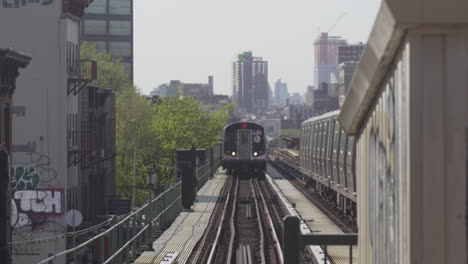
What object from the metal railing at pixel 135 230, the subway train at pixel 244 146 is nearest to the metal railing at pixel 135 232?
the metal railing at pixel 135 230

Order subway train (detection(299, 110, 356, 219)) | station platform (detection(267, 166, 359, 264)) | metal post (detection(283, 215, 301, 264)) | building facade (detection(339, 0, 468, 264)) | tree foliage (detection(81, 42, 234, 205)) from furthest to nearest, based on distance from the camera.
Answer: tree foliage (detection(81, 42, 234, 205)) < subway train (detection(299, 110, 356, 219)) < station platform (detection(267, 166, 359, 264)) < metal post (detection(283, 215, 301, 264)) < building facade (detection(339, 0, 468, 264))

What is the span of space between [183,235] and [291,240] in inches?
892

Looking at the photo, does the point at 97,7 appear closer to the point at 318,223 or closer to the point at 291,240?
the point at 318,223

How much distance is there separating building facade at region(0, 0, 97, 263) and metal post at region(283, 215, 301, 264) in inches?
1572

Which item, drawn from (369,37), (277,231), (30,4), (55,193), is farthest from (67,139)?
(369,37)

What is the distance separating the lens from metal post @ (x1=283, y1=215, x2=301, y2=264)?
5.92 m

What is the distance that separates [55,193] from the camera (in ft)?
148

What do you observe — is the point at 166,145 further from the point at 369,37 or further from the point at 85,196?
the point at 369,37

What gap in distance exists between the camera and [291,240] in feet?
19.5

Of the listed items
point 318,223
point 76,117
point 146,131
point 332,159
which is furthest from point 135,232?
point 146,131

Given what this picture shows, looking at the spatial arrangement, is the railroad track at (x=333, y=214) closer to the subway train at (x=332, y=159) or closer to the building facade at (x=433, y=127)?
the subway train at (x=332, y=159)

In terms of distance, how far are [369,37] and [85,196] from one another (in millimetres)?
46473

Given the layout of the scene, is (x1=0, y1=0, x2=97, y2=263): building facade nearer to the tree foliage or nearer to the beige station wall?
the tree foliage

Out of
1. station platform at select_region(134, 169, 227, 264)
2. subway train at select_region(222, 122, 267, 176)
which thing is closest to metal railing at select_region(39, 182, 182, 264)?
station platform at select_region(134, 169, 227, 264)
